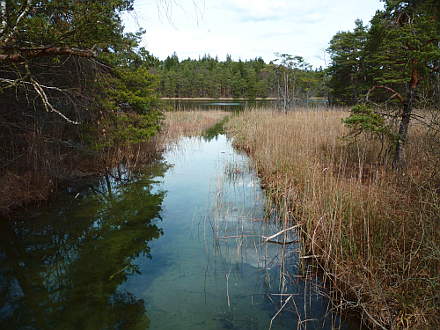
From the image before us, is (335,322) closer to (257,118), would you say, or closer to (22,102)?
(22,102)

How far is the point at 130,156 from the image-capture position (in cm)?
859

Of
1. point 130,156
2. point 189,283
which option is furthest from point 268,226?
point 130,156

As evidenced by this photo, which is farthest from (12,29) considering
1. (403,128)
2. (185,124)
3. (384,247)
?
(185,124)

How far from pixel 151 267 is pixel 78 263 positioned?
91 centimetres

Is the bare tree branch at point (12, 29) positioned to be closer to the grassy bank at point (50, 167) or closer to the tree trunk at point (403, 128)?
the grassy bank at point (50, 167)

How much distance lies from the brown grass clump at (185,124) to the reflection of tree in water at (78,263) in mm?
7047

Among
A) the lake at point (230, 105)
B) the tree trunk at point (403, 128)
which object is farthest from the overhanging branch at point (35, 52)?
the lake at point (230, 105)

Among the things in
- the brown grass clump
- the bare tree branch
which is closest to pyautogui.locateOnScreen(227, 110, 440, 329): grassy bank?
the bare tree branch

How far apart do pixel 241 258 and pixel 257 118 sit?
32.1 ft

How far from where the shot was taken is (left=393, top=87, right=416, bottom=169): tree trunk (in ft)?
14.7

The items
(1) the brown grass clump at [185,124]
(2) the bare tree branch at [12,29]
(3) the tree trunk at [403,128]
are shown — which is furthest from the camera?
(1) the brown grass clump at [185,124]

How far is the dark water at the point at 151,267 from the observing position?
2.76 meters

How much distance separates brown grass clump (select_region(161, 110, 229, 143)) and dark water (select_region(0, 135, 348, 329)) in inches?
277

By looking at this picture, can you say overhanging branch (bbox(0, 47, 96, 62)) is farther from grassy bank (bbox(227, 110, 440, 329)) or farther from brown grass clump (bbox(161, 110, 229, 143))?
brown grass clump (bbox(161, 110, 229, 143))
